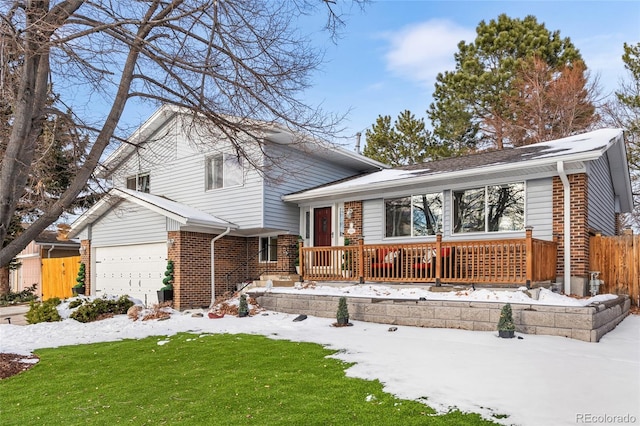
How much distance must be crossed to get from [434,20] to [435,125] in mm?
16405

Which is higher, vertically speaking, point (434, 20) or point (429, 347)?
point (434, 20)

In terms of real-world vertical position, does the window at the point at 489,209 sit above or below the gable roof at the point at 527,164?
below

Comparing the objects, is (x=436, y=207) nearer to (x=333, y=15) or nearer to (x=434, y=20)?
(x=434, y=20)

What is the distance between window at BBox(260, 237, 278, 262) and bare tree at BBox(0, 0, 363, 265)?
8.49 meters

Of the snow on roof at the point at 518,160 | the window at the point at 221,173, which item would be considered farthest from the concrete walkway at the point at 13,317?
the snow on roof at the point at 518,160

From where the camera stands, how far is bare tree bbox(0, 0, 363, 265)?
6.23 metres

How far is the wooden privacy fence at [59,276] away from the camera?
19172 millimetres

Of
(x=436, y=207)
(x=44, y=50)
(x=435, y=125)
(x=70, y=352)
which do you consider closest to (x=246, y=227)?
(x=436, y=207)

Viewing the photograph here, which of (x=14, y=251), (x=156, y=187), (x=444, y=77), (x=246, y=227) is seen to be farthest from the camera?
(x=444, y=77)

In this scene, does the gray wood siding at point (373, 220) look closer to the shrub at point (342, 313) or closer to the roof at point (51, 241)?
the shrub at point (342, 313)

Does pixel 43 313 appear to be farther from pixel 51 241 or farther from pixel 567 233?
pixel 51 241

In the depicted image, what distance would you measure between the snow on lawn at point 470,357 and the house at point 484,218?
0.77 metres

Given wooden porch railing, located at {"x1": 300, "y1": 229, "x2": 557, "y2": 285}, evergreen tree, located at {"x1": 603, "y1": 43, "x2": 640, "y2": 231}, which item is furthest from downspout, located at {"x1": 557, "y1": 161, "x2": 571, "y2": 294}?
evergreen tree, located at {"x1": 603, "y1": 43, "x2": 640, "y2": 231}

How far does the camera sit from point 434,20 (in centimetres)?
1037
